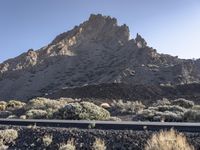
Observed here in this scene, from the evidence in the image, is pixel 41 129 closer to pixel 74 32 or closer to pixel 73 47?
pixel 73 47

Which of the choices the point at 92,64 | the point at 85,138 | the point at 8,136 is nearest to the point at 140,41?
the point at 92,64

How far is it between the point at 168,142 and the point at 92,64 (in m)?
108

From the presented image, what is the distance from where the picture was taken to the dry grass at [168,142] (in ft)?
45.5

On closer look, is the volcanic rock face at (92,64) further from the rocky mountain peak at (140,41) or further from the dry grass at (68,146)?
the dry grass at (68,146)

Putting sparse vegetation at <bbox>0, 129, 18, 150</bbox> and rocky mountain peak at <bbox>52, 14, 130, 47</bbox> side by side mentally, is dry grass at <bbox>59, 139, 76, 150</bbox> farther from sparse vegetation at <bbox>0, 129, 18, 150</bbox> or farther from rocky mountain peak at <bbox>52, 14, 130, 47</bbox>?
rocky mountain peak at <bbox>52, 14, 130, 47</bbox>

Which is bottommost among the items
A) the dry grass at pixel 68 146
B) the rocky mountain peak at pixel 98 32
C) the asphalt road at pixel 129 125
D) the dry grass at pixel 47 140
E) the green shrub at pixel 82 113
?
the dry grass at pixel 68 146

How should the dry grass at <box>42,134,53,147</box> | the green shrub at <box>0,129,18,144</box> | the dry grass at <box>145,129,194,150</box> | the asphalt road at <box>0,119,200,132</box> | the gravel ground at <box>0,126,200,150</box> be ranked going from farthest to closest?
the green shrub at <box>0,129,18,144</box>, the dry grass at <box>42,134,53,147</box>, the asphalt road at <box>0,119,200,132</box>, the gravel ground at <box>0,126,200,150</box>, the dry grass at <box>145,129,194,150</box>

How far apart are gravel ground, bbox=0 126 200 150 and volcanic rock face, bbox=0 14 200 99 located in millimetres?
72940

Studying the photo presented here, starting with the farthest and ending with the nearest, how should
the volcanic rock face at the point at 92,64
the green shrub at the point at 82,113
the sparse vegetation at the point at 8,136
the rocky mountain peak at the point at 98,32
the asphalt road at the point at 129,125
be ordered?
1. the rocky mountain peak at the point at 98,32
2. the volcanic rock face at the point at 92,64
3. the green shrub at the point at 82,113
4. the sparse vegetation at the point at 8,136
5. the asphalt road at the point at 129,125

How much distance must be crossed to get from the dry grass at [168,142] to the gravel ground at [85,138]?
416mm

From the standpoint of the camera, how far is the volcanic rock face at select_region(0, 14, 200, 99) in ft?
325

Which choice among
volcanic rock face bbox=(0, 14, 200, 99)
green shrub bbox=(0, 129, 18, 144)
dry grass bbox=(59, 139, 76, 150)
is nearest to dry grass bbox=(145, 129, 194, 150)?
dry grass bbox=(59, 139, 76, 150)

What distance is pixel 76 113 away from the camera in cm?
2811

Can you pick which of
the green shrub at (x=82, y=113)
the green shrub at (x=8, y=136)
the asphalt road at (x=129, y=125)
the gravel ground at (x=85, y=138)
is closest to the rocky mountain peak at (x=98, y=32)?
the green shrub at (x=82, y=113)
